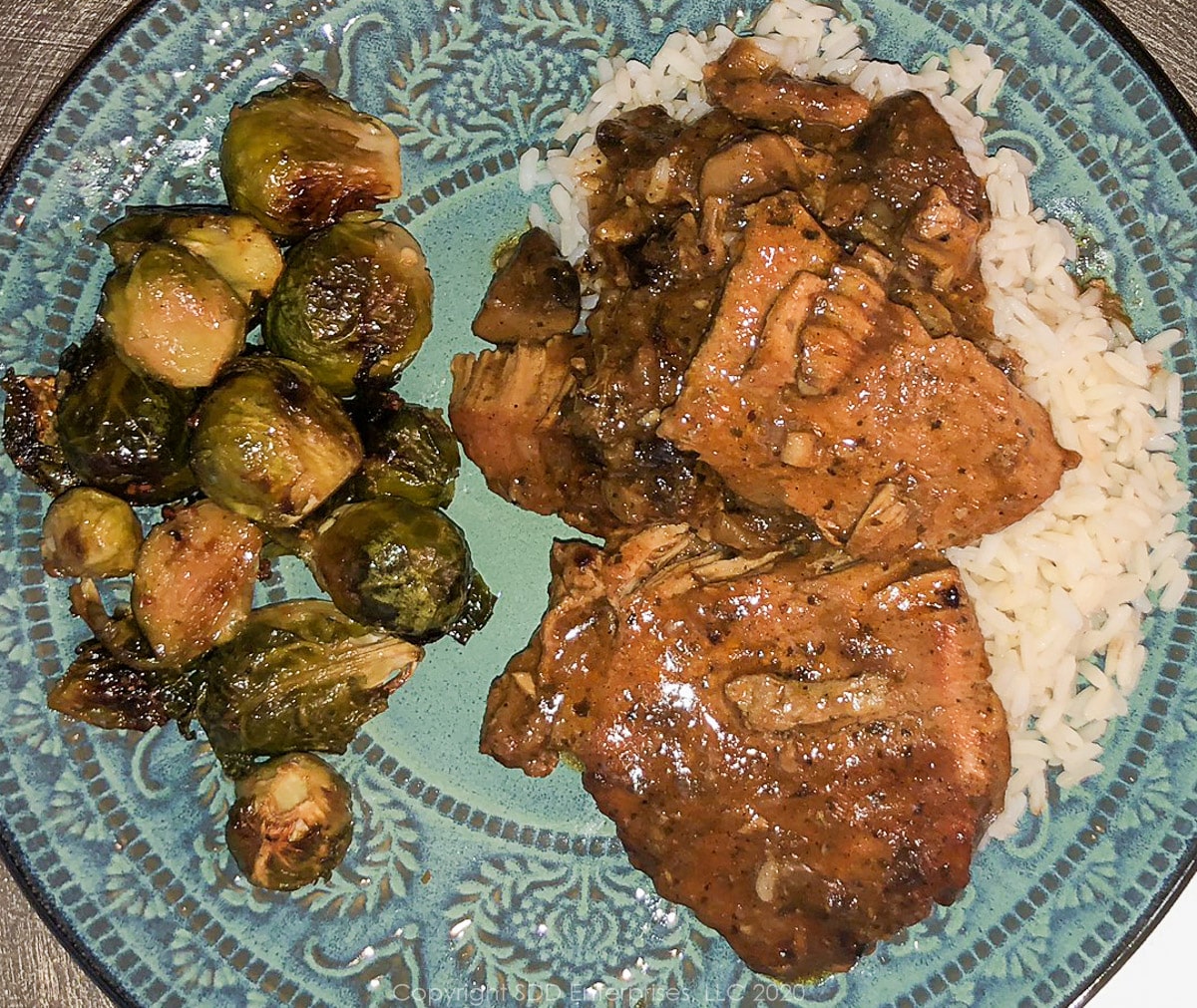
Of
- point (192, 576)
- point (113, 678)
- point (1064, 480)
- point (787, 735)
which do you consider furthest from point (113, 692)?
point (1064, 480)

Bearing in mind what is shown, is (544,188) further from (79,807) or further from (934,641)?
(79,807)

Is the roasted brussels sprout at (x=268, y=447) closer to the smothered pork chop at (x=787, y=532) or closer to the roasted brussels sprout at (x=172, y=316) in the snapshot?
the roasted brussels sprout at (x=172, y=316)

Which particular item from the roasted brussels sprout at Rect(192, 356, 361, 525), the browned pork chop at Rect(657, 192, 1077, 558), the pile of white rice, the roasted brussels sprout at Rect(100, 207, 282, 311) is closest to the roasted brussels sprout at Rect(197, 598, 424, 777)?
the roasted brussels sprout at Rect(192, 356, 361, 525)

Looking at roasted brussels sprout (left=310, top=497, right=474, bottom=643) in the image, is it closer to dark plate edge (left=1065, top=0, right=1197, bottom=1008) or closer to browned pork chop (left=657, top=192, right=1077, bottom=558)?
browned pork chop (left=657, top=192, right=1077, bottom=558)

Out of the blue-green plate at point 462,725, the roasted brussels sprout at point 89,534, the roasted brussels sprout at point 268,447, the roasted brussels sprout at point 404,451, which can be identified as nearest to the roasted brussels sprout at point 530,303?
the blue-green plate at point 462,725

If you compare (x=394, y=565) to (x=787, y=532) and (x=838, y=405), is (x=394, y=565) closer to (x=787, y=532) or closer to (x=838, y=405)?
(x=787, y=532)
